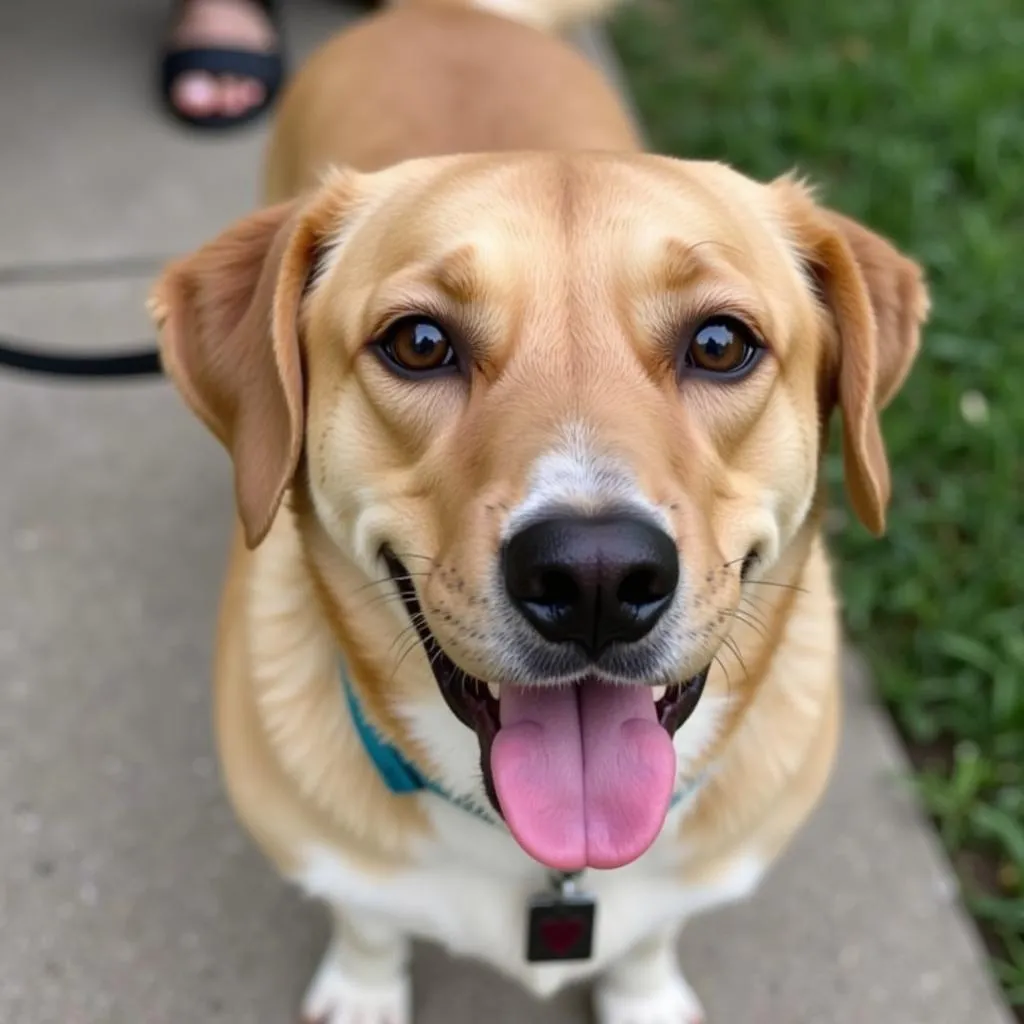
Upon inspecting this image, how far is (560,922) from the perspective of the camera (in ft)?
7.26

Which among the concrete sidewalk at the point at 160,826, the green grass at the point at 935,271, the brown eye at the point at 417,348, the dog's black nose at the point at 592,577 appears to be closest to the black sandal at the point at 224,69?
the concrete sidewalk at the point at 160,826

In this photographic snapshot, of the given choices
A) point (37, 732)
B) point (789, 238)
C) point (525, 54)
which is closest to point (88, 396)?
point (37, 732)

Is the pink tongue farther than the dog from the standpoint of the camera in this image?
Yes

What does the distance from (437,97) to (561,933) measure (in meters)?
1.80

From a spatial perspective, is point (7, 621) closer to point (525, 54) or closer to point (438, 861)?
point (438, 861)

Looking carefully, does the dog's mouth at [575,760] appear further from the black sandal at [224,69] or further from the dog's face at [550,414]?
the black sandal at [224,69]

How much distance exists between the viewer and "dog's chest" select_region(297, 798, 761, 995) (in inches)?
86.4

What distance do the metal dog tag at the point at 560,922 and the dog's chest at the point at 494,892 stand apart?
0.02 m

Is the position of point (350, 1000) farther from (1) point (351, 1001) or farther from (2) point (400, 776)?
(2) point (400, 776)

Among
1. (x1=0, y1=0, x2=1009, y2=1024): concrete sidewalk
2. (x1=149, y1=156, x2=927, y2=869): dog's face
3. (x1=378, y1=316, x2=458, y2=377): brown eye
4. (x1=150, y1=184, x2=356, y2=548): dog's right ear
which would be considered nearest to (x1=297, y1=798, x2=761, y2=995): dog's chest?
(x1=149, y1=156, x2=927, y2=869): dog's face

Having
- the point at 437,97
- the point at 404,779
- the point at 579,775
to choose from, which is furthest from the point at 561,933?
the point at 437,97

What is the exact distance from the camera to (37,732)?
3014 mm

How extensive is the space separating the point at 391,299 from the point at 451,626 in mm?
507

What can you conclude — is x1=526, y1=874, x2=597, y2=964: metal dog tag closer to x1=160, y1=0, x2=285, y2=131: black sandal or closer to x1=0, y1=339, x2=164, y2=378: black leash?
x1=0, y1=339, x2=164, y2=378: black leash
